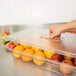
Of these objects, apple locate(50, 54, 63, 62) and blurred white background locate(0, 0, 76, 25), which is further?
blurred white background locate(0, 0, 76, 25)

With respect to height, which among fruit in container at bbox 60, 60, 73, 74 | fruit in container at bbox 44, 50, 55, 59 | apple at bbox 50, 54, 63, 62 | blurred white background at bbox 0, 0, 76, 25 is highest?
blurred white background at bbox 0, 0, 76, 25

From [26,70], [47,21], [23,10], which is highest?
[23,10]

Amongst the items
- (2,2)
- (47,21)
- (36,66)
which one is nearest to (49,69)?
(36,66)

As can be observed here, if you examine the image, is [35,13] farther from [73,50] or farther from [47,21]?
[73,50]

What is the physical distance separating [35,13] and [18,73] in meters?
0.89

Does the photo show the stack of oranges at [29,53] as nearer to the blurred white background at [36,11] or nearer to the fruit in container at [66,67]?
the fruit in container at [66,67]

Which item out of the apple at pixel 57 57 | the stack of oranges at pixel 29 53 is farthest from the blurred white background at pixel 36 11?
the apple at pixel 57 57

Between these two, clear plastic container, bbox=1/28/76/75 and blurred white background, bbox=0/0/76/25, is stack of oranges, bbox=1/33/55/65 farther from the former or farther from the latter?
blurred white background, bbox=0/0/76/25

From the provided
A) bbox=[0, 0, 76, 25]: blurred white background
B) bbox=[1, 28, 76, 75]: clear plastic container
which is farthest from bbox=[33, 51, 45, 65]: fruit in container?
bbox=[0, 0, 76, 25]: blurred white background

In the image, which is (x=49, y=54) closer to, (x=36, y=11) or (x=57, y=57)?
(x=57, y=57)

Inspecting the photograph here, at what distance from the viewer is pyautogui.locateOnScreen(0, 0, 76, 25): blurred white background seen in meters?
1.21

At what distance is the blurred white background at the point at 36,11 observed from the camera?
1.21 meters

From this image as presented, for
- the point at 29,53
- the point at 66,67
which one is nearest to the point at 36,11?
the point at 29,53

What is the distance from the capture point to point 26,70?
21.3 inches
